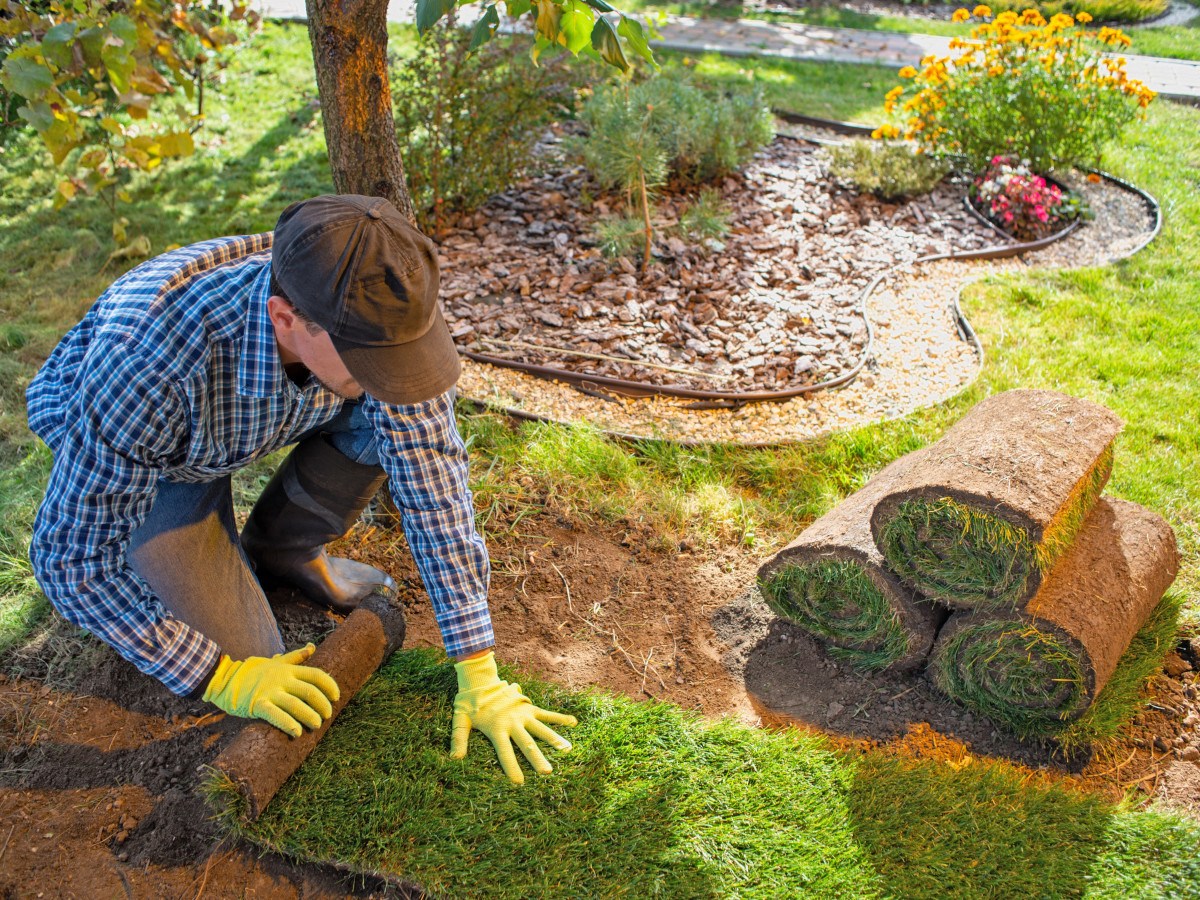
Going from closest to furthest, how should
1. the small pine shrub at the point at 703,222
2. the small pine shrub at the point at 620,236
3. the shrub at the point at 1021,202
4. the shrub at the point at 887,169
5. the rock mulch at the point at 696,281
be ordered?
the rock mulch at the point at 696,281
the small pine shrub at the point at 620,236
the small pine shrub at the point at 703,222
the shrub at the point at 1021,202
the shrub at the point at 887,169

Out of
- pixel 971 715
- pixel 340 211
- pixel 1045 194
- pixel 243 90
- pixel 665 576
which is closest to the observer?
pixel 340 211

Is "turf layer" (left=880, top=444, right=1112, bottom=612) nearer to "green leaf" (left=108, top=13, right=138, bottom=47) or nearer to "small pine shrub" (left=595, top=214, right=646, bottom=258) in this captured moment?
"green leaf" (left=108, top=13, right=138, bottom=47)

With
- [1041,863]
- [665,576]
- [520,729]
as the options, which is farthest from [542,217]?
[1041,863]

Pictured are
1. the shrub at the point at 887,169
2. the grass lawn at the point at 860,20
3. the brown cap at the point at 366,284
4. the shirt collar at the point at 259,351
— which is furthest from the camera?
the grass lawn at the point at 860,20

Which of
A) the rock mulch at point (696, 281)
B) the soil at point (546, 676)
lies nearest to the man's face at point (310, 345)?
the soil at point (546, 676)

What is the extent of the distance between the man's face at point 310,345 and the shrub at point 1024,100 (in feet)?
17.4

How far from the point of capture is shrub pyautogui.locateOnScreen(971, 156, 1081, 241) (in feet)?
19.1

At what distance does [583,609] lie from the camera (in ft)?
10.4

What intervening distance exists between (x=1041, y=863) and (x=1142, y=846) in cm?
30

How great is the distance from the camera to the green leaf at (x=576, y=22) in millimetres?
2445

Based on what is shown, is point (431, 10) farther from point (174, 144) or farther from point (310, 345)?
point (174, 144)

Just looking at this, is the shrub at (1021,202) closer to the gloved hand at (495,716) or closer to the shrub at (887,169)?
the shrub at (887,169)

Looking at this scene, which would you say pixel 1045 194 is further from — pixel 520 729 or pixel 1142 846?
pixel 520 729

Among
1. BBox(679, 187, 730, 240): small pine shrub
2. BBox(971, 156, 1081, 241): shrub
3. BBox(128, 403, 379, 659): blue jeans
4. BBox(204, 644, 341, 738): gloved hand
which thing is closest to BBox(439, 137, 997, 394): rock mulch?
BBox(679, 187, 730, 240): small pine shrub
